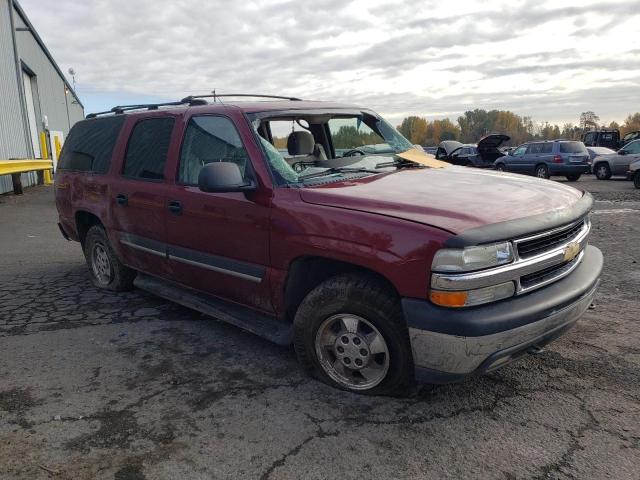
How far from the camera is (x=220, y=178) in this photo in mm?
3250

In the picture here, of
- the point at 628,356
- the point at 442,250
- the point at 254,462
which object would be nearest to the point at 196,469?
the point at 254,462

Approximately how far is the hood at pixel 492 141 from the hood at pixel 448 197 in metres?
15.8

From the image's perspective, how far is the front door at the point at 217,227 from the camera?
348 cm

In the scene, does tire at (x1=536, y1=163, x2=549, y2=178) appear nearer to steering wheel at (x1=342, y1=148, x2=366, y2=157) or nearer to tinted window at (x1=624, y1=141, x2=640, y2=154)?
tinted window at (x1=624, y1=141, x2=640, y2=154)

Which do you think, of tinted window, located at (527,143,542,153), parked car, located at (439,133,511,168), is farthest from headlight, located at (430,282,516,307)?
tinted window, located at (527,143,542,153)

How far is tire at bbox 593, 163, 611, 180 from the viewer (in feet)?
65.5

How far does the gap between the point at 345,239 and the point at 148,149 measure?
2.51 meters

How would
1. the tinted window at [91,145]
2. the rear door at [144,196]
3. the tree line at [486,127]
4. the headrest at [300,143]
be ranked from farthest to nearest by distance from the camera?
the tree line at [486,127] < the tinted window at [91,145] < the rear door at [144,196] < the headrest at [300,143]

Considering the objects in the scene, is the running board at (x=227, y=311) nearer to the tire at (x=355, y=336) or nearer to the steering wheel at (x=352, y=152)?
the tire at (x=355, y=336)

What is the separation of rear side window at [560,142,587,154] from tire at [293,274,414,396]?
63.5ft

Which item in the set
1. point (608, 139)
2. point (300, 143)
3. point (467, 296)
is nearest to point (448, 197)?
point (467, 296)

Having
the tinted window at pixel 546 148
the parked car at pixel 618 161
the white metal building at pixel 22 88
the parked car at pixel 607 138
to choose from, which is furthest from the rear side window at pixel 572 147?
the white metal building at pixel 22 88

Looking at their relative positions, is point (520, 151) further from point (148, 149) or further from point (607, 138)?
point (148, 149)

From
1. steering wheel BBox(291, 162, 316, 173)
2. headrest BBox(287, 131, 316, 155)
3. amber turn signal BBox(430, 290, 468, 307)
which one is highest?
headrest BBox(287, 131, 316, 155)
